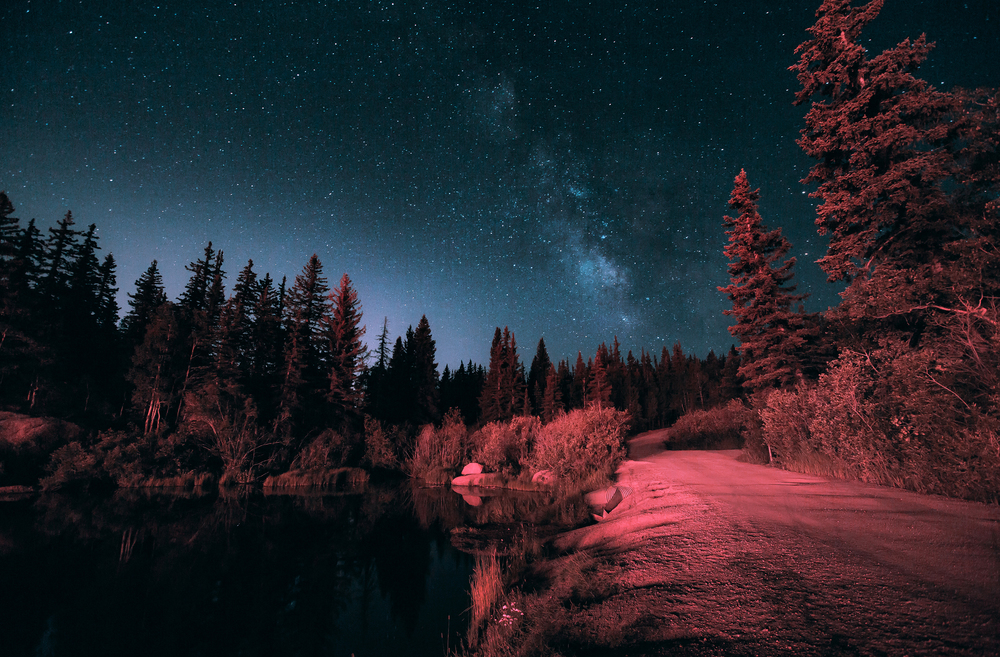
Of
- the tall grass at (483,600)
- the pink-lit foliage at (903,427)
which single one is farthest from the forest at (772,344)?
the tall grass at (483,600)

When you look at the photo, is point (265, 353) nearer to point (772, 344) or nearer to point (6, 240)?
point (6, 240)

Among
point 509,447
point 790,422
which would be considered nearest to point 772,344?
point 790,422

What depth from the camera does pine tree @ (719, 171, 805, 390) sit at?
709 inches

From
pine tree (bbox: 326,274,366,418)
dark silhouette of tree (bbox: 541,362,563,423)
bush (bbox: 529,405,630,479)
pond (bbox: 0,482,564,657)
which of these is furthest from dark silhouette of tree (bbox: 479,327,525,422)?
pond (bbox: 0,482,564,657)

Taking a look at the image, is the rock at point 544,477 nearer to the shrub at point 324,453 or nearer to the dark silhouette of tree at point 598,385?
the shrub at point 324,453

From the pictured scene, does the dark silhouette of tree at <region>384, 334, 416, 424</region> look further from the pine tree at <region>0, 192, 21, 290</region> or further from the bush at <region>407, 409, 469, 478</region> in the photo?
the pine tree at <region>0, 192, 21, 290</region>

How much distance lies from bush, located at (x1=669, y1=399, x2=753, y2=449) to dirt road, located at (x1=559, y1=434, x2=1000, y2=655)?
17.9m

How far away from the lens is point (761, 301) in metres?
18.8

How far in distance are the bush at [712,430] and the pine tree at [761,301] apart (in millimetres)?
5612

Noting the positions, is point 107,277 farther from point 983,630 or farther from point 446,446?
point 983,630

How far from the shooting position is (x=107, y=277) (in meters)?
40.5

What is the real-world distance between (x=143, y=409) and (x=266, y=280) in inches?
746

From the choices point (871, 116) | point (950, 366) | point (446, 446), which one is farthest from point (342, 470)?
point (871, 116)

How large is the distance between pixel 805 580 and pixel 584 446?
14.9 m
